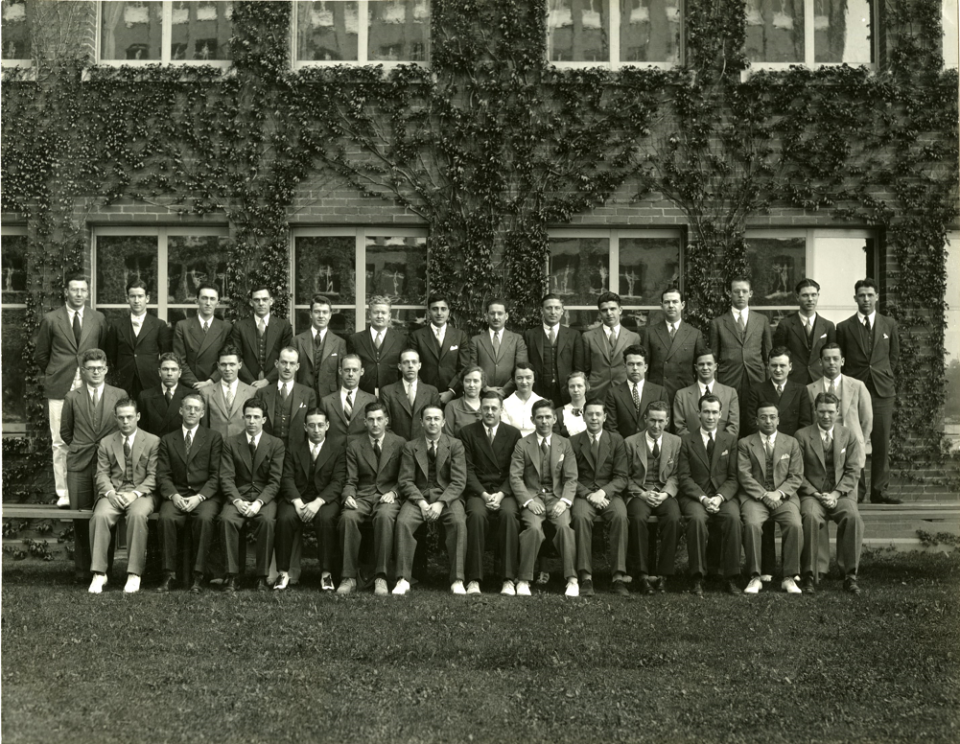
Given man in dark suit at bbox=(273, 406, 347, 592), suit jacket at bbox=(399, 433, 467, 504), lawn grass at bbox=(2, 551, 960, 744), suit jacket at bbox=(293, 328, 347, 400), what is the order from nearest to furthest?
lawn grass at bbox=(2, 551, 960, 744), man in dark suit at bbox=(273, 406, 347, 592), suit jacket at bbox=(399, 433, 467, 504), suit jacket at bbox=(293, 328, 347, 400)

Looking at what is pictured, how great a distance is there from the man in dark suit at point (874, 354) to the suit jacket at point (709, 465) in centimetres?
176

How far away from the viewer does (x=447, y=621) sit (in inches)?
267

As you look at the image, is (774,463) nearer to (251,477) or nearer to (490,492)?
(490,492)

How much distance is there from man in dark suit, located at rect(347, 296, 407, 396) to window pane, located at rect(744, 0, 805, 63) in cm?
472

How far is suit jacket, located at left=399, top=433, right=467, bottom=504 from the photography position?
26.6 ft

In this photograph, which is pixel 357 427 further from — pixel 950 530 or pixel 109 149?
pixel 950 530

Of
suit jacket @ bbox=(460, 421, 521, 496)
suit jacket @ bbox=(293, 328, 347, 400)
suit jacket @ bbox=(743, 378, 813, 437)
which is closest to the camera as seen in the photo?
suit jacket @ bbox=(460, 421, 521, 496)

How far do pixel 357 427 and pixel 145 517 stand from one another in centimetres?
178

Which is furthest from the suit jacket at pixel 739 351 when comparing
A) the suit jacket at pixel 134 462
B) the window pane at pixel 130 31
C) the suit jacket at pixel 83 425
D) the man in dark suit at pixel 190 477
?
the window pane at pixel 130 31

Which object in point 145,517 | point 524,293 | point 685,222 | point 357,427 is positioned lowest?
point 145,517

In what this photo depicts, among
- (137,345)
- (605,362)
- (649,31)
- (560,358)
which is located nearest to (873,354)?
(605,362)

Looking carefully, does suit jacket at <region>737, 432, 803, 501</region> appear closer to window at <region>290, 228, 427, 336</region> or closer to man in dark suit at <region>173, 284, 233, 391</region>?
window at <region>290, 228, 427, 336</region>

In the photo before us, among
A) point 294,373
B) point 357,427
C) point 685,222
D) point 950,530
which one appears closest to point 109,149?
point 294,373

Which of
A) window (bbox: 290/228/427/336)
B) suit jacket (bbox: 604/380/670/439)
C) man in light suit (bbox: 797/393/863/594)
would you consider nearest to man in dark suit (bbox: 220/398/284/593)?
window (bbox: 290/228/427/336)
